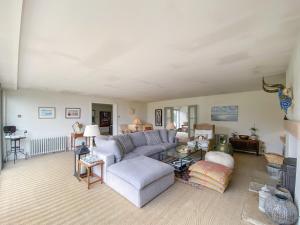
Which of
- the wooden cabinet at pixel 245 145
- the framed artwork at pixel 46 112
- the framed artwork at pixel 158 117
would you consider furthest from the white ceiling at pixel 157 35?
the framed artwork at pixel 158 117

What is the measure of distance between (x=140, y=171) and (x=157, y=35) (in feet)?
6.86

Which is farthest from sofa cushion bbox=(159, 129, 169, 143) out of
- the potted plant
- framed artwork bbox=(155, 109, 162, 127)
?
framed artwork bbox=(155, 109, 162, 127)

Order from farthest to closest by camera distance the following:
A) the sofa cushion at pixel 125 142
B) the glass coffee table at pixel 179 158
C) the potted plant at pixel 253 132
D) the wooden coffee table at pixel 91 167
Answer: the potted plant at pixel 253 132 → the sofa cushion at pixel 125 142 → the glass coffee table at pixel 179 158 → the wooden coffee table at pixel 91 167

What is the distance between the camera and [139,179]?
2.24m

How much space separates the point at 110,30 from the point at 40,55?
1.37 m

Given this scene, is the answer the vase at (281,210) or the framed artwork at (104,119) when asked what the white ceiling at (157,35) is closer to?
the vase at (281,210)

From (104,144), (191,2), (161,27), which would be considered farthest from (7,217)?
(191,2)

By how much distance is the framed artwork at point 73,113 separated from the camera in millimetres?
5734

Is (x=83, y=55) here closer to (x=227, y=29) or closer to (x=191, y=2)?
(x=191, y=2)

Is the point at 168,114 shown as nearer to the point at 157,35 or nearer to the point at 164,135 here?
the point at 164,135

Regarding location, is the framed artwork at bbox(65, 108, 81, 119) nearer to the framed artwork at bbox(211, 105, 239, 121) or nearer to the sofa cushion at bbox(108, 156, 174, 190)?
the sofa cushion at bbox(108, 156, 174, 190)

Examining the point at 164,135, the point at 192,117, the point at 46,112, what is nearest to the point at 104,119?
the point at 46,112

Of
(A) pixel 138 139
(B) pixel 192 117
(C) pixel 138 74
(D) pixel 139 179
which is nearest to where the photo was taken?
(D) pixel 139 179

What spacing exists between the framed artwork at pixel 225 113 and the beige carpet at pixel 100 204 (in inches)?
116
